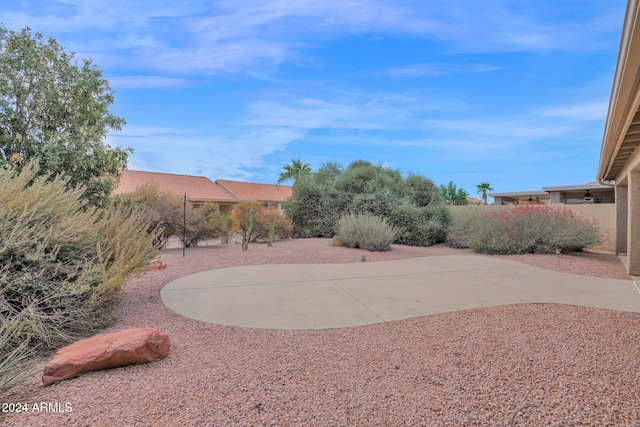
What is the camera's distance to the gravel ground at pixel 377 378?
223 centimetres

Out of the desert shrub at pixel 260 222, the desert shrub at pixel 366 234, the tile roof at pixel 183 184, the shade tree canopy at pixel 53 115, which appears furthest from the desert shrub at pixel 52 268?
the tile roof at pixel 183 184

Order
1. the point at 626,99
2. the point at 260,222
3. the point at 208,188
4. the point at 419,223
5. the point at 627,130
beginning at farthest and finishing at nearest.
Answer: the point at 208,188 < the point at 419,223 < the point at 260,222 < the point at 627,130 < the point at 626,99

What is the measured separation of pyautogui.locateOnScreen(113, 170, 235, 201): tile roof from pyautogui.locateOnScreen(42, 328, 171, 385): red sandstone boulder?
2316 cm

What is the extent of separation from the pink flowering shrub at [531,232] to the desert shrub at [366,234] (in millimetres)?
2878

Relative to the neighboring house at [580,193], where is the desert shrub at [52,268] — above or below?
below

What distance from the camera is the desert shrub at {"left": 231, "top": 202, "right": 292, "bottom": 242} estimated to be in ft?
45.3

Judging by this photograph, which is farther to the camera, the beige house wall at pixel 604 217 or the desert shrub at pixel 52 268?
the beige house wall at pixel 604 217

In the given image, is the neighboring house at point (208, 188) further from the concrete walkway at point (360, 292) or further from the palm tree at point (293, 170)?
the concrete walkway at point (360, 292)

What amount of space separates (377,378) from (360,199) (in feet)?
41.4

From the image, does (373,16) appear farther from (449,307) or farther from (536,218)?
(536,218)

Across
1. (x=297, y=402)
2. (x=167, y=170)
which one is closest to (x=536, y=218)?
(x=297, y=402)

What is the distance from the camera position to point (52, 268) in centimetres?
361

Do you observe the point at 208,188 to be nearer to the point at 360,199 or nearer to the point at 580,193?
the point at 360,199

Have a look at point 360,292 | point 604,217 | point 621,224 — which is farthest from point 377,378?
point 604,217
